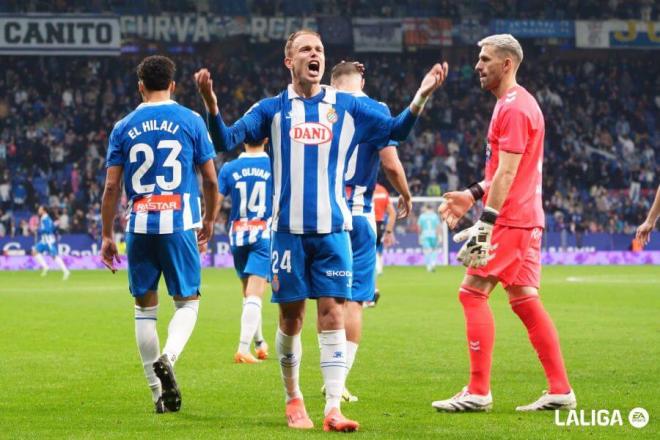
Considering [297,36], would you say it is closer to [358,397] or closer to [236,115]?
[358,397]

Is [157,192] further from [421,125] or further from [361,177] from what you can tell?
[421,125]

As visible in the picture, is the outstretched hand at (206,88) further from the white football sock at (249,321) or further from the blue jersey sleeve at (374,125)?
the white football sock at (249,321)

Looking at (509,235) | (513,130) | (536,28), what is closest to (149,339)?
(509,235)

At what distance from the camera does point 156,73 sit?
8078 millimetres

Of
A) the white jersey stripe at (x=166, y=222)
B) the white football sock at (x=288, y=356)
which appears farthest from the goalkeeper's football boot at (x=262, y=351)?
the white football sock at (x=288, y=356)

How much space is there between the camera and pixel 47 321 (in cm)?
1691

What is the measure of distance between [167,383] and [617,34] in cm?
4325

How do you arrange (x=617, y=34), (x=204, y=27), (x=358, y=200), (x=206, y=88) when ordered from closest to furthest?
1. (x=206, y=88)
2. (x=358, y=200)
3. (x=204, y=27)
4. (x=617, y=34)

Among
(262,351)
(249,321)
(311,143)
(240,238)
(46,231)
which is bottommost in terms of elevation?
(46,231)

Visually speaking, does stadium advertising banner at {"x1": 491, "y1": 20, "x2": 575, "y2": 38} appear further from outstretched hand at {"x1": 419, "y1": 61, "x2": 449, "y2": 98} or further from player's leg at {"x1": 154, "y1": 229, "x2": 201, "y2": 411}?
outstretched hand at {"x1": 419, "y1": 61, "x2": 449, "y2": 98}

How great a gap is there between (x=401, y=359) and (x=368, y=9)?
39.0 meters

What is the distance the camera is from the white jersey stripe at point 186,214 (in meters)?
8.13

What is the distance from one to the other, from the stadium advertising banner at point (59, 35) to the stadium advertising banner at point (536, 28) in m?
15.0

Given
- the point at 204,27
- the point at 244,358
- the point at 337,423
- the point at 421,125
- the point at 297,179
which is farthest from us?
the point at 421,125
